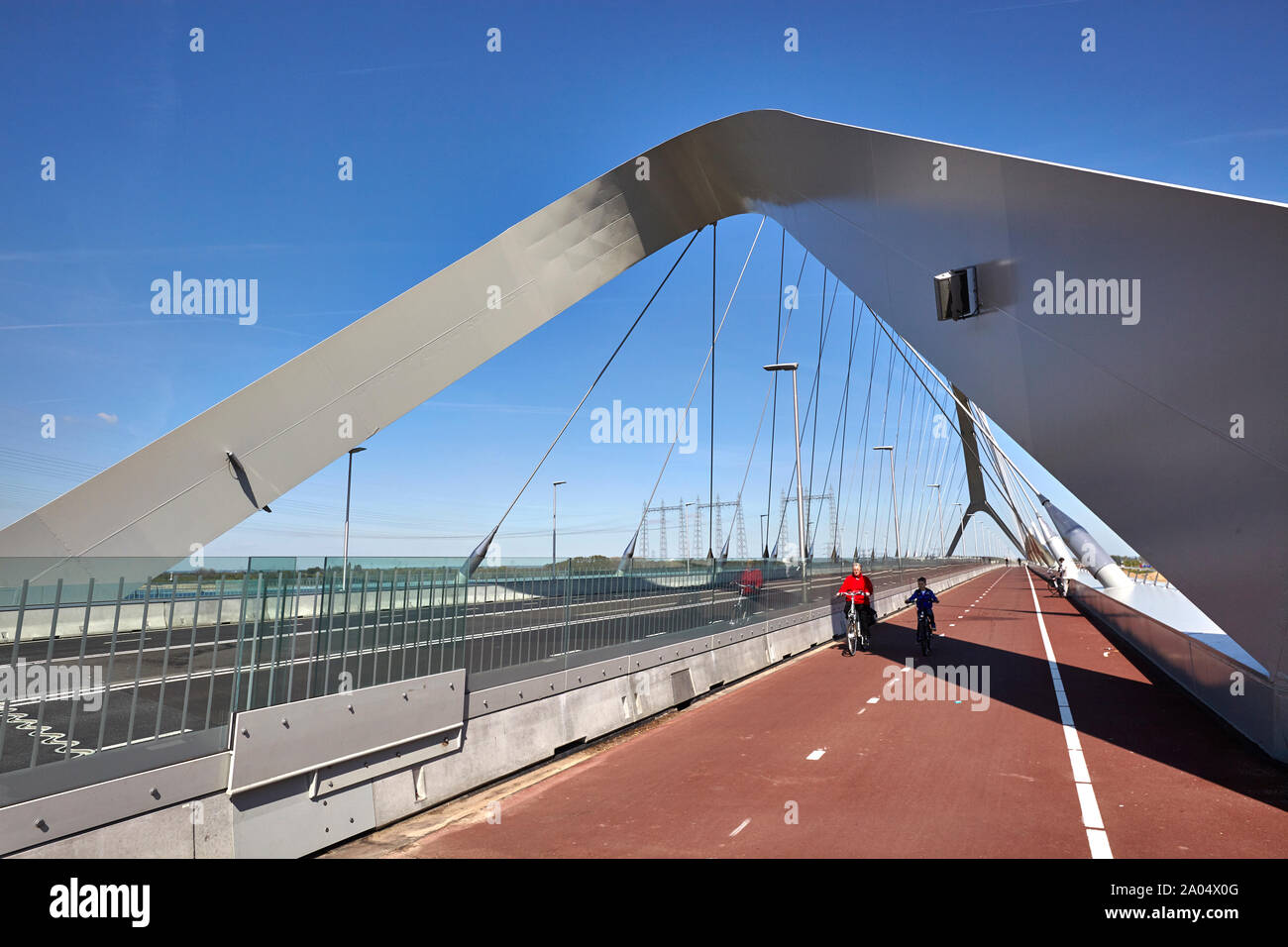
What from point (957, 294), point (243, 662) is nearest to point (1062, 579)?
point (957, 294)

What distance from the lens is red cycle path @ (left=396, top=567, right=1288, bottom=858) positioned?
18.9ft

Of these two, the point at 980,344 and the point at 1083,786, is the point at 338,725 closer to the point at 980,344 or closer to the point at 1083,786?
the point at 1083,786

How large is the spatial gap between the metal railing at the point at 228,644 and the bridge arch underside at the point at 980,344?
1.45 ft

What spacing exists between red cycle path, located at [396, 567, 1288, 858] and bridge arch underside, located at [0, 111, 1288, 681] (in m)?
1.72

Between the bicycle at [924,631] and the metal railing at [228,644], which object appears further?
the bicycle at [924,631]

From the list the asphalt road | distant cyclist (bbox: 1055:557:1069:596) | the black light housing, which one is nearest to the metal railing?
the asphalt road

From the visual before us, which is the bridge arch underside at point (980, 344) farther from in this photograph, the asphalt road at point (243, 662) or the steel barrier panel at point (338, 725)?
the steel barrier panel at point (338, 725)

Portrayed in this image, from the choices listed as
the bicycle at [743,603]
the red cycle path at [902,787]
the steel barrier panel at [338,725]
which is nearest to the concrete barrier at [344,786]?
the steel barrier panel at [338,725]

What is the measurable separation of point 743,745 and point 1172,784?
13.4 ft

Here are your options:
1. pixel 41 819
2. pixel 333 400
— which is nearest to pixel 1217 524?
pixel 41 819

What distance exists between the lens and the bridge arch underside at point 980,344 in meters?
6.04

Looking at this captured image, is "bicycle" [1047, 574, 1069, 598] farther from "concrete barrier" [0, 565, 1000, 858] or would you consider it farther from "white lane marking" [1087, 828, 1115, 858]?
"white lane marking" [1087, 828, 1115, 858]

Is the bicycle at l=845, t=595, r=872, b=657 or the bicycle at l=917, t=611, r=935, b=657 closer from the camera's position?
the bicycle at l=917, t=611, r=935, b=657

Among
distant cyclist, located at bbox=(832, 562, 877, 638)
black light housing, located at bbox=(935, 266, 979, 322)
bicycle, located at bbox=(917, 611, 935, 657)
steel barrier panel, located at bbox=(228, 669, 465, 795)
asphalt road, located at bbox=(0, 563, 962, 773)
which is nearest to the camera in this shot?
asphalt road, located at bbox=(0, 563, 962, 773)
